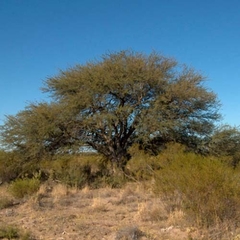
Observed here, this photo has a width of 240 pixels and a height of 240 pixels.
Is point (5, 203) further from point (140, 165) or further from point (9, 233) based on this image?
point (140, 165)

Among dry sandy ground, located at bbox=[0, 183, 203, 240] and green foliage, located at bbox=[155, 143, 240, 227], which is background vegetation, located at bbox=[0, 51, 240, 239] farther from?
green foliage, located at bbox=[155, 143, 240, 227]

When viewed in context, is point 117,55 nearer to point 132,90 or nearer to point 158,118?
point 132,90

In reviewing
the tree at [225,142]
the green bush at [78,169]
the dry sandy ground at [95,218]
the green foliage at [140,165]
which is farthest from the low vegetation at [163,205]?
the tree at [225,142]

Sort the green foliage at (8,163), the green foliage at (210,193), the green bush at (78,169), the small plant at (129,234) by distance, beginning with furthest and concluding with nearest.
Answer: the green foliage at (8,163) < the green bush at (78,169) < the green foliage at (210,193) < the small plant at (129,234)

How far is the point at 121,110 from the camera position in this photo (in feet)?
58.3

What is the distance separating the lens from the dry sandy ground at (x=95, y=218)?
24.6ft

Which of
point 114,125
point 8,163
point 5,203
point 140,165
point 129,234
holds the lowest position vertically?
point 129,234

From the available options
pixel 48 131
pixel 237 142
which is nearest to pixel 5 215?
pixel 48 131

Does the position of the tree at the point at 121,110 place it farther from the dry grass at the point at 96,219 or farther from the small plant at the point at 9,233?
the small plant at the point at 9,233

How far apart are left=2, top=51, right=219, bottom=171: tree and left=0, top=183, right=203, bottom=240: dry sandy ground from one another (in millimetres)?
5346

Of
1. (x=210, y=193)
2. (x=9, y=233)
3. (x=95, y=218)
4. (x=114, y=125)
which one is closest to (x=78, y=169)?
(x=114, y=125)

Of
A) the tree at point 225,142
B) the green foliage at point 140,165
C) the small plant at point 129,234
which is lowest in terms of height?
the small plant at point 129,234

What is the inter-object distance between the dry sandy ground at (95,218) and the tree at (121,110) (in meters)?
5.35

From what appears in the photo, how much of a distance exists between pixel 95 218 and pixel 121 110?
9061 millimetres
